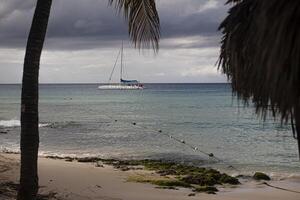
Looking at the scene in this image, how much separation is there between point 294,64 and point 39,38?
14.4ft

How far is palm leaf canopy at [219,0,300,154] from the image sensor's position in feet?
14.3

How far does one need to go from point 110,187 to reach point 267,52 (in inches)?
467

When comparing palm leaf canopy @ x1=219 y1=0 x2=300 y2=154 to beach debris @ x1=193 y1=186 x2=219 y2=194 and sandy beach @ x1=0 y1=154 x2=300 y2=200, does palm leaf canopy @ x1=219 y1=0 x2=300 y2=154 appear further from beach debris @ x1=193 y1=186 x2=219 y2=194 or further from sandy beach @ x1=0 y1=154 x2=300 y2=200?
beach debris @ x1=193 y1=186 x2=219 y2=194

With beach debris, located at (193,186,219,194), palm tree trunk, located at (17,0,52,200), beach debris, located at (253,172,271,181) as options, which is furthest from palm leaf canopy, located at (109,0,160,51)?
beach debris, located at (253,172,271,181)

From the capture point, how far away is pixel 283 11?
14.4 ft

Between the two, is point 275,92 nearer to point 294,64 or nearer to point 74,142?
point 294,64

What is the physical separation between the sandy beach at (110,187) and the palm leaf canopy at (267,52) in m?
7.29

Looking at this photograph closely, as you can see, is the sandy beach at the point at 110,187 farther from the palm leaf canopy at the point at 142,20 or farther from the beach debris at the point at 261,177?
the palm leaf canopy at the point at 142,20

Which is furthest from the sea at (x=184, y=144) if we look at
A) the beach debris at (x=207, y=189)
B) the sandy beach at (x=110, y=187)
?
the beach debris at (x=207, y=189)

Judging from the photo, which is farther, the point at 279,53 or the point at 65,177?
the point at 65,177

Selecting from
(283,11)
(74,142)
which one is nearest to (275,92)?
(283,11)

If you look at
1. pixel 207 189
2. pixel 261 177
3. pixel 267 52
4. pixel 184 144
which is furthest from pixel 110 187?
pixel 184 144

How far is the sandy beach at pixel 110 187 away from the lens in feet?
45.8

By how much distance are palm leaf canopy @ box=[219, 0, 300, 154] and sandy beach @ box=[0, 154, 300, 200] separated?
7291 millimetres
